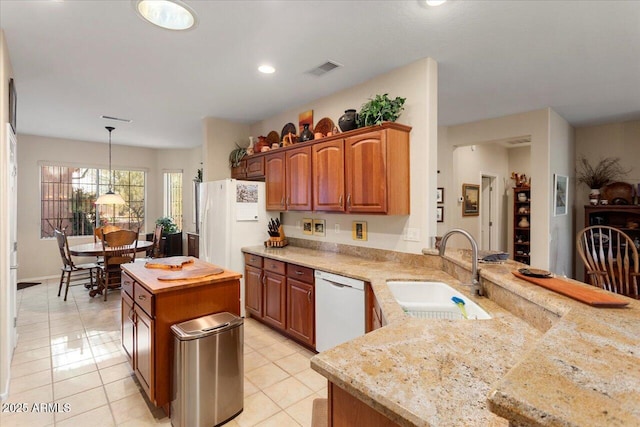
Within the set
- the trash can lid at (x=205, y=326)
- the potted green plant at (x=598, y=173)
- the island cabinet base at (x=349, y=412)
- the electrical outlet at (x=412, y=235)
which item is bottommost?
the trash can lid at (x=205, y=326)

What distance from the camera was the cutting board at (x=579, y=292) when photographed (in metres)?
1.21

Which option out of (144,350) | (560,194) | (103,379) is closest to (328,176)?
(144,350)

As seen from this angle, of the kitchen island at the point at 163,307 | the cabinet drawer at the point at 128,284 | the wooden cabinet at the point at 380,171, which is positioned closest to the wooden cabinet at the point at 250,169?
the wooden cabinet at the point at 380,171

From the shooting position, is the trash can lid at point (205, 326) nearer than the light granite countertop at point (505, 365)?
No

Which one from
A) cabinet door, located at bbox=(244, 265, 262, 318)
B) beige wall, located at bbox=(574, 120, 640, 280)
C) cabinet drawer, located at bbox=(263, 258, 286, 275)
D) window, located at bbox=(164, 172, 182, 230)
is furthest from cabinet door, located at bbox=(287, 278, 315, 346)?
window, located at bbox=(164, 172, 182, 230)

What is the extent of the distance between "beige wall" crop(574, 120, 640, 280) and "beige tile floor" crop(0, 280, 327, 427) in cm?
517

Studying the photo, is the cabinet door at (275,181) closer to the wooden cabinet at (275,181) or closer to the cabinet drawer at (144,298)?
the wooden cabinet at (275,181)

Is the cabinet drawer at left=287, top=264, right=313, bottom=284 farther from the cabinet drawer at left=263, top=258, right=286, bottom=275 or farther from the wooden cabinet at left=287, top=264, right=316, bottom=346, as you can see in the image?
the cabinet drawer at left=263, top=258, right=286, bottom=275

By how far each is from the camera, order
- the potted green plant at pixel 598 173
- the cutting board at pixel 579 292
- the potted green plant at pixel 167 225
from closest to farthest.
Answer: the cutting board at pixel 579 292 < the potted green plant at pixel 598 173 < the potted green plant at pixel 167 225

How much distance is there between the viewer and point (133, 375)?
268 centimetres

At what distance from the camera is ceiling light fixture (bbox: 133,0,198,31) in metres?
1.99

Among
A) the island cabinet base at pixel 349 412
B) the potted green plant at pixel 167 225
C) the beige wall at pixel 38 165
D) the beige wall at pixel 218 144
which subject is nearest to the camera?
the island cabinet base at pixel 349 412

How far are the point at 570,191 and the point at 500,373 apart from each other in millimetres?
5483

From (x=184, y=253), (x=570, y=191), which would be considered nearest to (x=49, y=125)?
(x=184, y=253)
